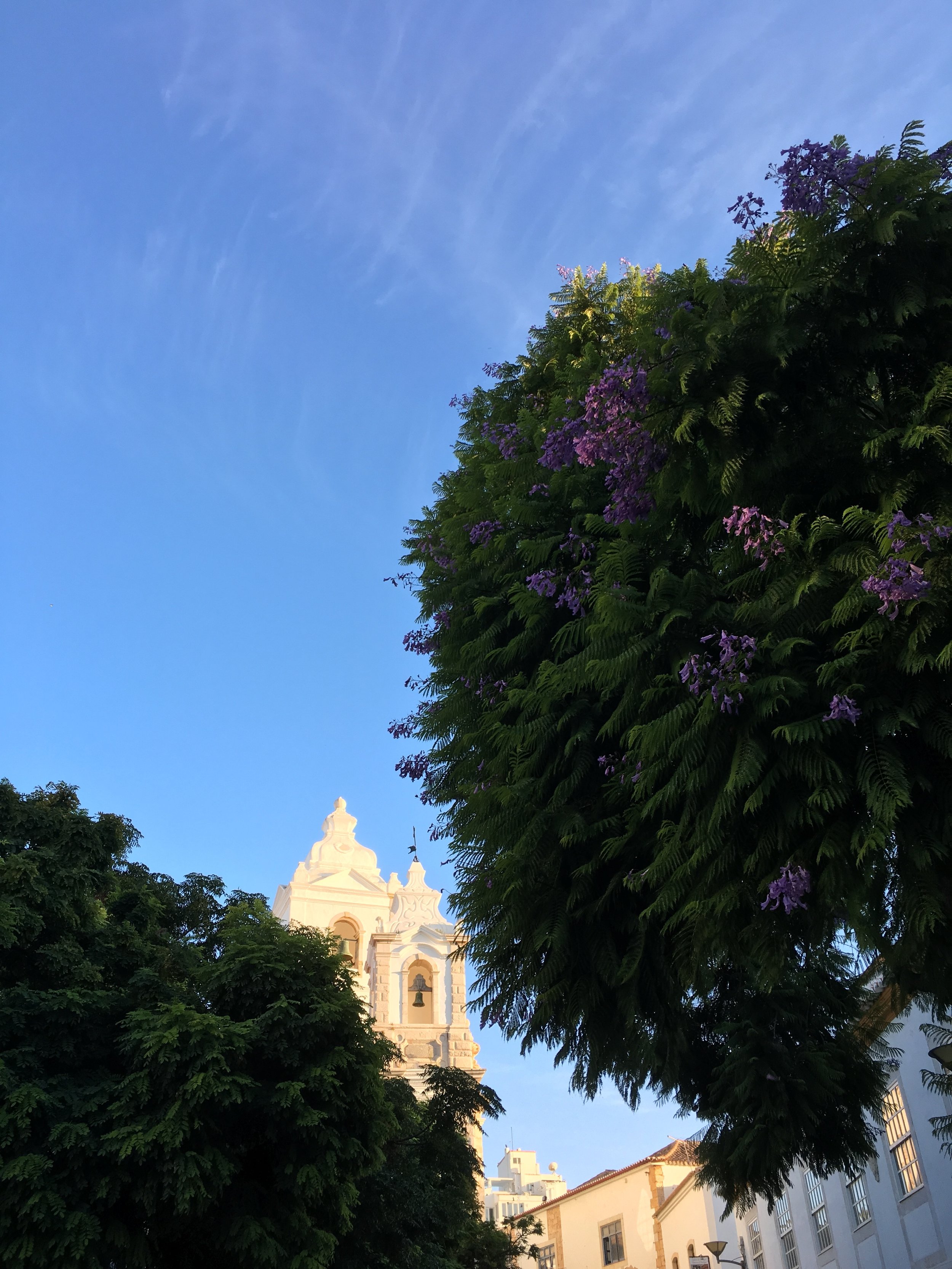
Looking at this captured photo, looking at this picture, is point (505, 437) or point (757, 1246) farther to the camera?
point (757, 1246)

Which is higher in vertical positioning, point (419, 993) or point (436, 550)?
point (419, 993)

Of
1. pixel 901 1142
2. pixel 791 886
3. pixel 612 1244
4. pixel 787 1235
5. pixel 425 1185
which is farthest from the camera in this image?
pixel 612 1244

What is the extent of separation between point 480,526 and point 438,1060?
37.1m

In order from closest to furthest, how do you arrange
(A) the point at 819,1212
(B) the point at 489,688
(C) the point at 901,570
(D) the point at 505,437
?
(C) the point at 901,570 → (B) the point at 489,688 → (D) the point at 505,437 → (A) the point at 819,1212

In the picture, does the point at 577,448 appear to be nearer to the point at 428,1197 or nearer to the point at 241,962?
the point at 241,962

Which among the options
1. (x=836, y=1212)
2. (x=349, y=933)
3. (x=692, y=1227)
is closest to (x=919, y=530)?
(x=836, y=1212)

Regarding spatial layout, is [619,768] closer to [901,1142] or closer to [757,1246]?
[901,1142]

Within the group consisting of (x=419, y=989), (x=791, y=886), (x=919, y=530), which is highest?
(x=419, y=989)

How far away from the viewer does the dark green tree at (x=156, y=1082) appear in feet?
37.9

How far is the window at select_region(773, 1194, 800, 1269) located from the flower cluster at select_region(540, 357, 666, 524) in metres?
20.6

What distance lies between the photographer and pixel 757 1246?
86.6 ft

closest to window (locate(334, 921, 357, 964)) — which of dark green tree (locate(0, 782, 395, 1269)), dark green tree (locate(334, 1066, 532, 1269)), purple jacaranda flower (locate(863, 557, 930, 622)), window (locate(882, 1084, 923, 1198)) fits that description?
dark green tree (locate(334, 1066, 532, 1269))

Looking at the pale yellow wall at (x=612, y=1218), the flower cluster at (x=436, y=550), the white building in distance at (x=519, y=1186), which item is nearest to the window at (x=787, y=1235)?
the pale yellow wall at (x=612, y=1218)

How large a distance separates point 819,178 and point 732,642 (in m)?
2.72
